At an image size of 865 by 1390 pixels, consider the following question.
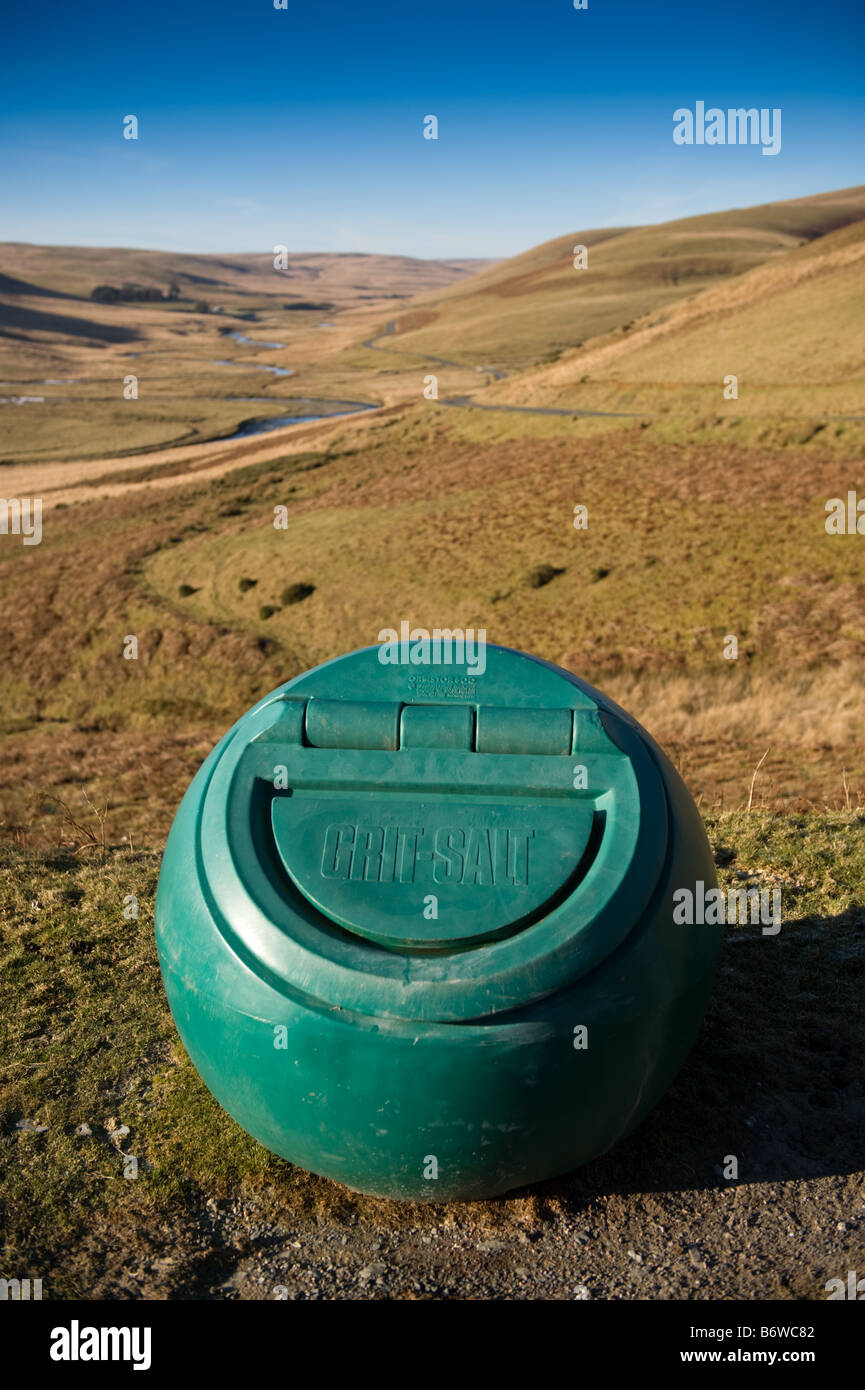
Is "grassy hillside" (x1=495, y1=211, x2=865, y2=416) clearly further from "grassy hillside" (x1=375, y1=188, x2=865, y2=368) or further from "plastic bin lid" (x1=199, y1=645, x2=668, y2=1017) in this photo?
"plastic bin lid" (x1=199, y1=645, x2=668, y2=1017)

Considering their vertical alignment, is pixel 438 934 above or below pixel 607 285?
below

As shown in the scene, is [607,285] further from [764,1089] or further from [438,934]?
[438,934]

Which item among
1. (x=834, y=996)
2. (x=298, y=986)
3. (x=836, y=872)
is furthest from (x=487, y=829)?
(x=836, y=872)

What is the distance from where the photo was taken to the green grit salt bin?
145 inches

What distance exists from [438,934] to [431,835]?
44 cm

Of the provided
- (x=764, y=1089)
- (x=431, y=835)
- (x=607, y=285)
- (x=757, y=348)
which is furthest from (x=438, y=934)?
(x=607, y=285)

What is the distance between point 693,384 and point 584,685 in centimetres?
4143

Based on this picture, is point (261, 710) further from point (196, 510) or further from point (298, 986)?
point (196, 510)

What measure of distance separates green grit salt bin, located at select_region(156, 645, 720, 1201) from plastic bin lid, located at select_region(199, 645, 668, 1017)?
0.03 feet

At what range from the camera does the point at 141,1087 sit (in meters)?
5.34

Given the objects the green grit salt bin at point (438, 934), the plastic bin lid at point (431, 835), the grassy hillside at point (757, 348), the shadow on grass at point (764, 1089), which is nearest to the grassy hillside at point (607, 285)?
the grassy hillside at point (757, 348)

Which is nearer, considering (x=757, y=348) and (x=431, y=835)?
(x=431, y=835)

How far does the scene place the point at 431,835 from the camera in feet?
13.2
